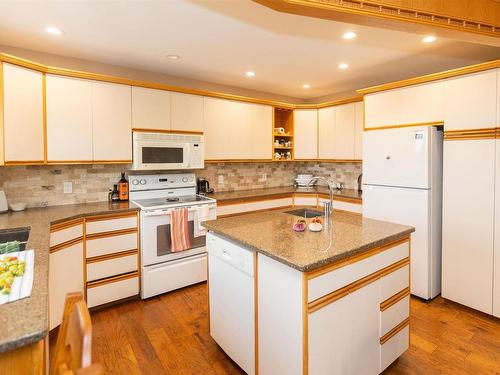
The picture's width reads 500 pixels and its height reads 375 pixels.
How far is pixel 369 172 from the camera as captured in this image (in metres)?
3.20

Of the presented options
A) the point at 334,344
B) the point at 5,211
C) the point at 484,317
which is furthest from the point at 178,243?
the point at 484,317

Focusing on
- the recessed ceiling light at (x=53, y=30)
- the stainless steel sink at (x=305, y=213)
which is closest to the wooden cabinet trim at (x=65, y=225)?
the recessed ceiling light at (x=53, y=30)

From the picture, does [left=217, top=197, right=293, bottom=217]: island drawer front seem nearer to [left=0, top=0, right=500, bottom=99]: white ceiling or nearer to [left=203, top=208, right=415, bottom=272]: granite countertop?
[left=203, top=208, right=415, bottom=272]: granite countertop

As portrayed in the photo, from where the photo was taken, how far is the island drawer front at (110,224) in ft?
8.57

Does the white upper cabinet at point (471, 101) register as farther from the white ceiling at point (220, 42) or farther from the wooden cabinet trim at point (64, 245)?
the wooden cabinet trim at point (64, 245)

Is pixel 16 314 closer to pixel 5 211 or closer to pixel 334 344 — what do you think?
pixel 334 344

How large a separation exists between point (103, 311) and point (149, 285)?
1.46 ft

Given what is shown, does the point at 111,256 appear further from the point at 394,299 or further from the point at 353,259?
the point at 394,299

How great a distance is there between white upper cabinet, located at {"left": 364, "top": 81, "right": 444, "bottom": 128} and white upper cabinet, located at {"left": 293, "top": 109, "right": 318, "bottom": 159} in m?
1.21

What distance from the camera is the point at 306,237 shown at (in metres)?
1.80

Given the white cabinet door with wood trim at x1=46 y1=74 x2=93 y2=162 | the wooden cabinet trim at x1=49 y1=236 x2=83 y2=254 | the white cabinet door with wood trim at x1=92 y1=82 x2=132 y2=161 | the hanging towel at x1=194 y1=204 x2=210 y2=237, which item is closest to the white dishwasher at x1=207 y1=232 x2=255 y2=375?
the hanging towel at x1=194 y1=204 x2=210 y2=237

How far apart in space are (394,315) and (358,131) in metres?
2.60

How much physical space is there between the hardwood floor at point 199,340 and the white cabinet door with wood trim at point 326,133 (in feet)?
7.34

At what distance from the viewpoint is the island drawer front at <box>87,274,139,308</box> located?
264 cm
